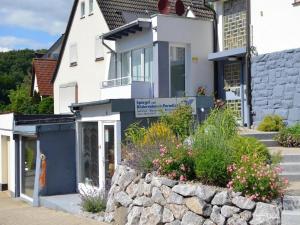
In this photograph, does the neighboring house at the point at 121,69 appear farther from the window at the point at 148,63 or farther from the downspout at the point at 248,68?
the downspout at the point at 248,68

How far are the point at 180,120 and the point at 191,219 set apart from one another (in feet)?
15.0

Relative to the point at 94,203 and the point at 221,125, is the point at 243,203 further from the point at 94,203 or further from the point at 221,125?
the point at 94,203

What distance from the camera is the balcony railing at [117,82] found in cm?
2191

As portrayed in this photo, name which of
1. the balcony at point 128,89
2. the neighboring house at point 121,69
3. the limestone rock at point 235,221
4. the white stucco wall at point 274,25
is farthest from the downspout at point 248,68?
the limestone rock at point 235,221

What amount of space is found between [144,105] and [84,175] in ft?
11.5

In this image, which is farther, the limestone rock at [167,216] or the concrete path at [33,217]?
the concrete path at [33,217]

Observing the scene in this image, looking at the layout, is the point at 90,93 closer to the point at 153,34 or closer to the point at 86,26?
the point at 86,26

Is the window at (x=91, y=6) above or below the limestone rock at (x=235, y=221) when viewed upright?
above

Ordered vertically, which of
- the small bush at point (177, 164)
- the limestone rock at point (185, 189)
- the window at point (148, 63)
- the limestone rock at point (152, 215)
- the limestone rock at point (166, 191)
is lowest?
the limestone rock at point (152, 215)

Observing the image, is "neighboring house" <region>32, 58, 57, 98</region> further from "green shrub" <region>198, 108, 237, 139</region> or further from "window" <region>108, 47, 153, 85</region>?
"green shrub" <region>198, 108, 237, 139</region>

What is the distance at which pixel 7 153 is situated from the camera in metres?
21.6

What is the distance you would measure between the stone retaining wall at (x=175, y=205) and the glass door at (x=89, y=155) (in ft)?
12.1

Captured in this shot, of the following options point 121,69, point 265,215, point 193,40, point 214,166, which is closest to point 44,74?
point 121,69

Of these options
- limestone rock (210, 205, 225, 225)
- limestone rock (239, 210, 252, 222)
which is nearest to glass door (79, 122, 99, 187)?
limestone rock (210, 205, 225, 225)
